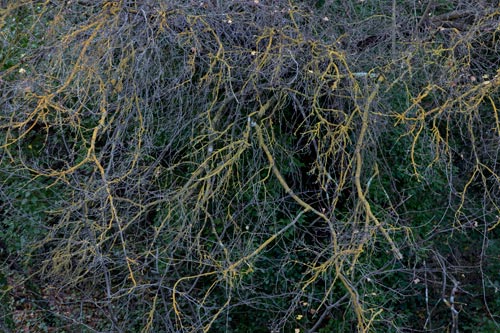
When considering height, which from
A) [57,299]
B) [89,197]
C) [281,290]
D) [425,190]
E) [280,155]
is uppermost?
[89,197]

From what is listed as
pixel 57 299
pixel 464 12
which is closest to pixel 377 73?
pixel 464 12

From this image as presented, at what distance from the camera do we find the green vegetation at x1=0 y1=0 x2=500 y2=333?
4.87 m

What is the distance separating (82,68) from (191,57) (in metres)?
0.75

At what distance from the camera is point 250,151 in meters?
5.57

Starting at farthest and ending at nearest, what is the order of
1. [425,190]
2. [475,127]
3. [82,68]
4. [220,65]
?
[425,190]
[475,127]
[220,65]
[82,68]

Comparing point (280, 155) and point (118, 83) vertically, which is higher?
point (118, 83)

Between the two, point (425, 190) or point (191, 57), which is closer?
point (191, 57)

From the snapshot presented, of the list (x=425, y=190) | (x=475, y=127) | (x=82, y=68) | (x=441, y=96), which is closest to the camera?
(x=82, y=68)

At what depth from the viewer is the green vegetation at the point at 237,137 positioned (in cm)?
487

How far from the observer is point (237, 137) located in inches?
207

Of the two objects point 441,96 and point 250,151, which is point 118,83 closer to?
point 250,151

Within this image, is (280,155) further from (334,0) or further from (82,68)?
(82,68)

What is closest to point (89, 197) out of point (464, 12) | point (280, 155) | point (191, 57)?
point (191, 57)

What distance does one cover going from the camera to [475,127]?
19.9ft
